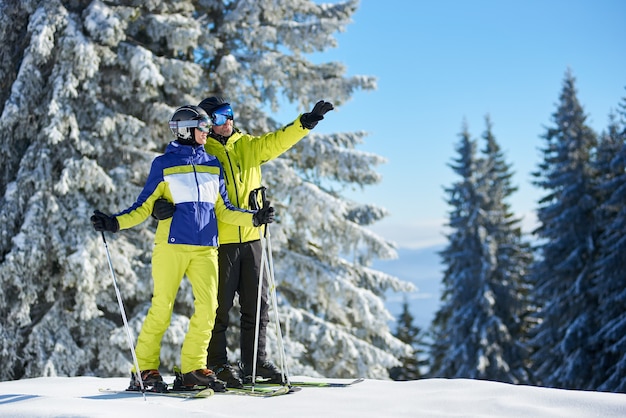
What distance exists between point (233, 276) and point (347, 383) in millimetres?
1392

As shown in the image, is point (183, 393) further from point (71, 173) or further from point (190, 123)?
point (71, 173)

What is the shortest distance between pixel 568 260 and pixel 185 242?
2301cm

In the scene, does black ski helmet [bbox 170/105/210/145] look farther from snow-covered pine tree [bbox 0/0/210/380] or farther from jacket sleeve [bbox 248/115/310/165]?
snow-covered pine tree [bbox 0/0/210/380]

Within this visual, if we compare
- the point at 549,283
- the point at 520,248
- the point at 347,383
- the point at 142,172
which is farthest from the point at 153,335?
the point at 520,248

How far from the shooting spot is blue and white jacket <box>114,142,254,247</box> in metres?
5.06

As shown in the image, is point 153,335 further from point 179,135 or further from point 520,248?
point 520,248

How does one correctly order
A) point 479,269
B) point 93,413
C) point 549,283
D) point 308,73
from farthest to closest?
1. point 479,269
2. point 549,283
3. point 308,73
4. point 93,413

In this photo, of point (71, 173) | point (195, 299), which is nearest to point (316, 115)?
point (195, 299)

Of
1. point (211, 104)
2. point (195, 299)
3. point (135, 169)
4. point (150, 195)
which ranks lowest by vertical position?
point (195, 299)

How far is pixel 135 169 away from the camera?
38.7ft

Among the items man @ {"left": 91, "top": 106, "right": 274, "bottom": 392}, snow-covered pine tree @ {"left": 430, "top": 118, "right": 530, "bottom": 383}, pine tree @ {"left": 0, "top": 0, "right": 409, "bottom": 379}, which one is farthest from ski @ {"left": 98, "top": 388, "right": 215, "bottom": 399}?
snow-covered pine tree @ {"left": 430, "top": 118, "right": 530, "bottom": 383}

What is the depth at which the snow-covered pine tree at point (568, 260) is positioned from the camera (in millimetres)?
23578

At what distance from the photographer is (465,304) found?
30.7m

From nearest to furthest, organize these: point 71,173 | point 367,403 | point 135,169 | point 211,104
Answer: point 367,403
point 211,104
point 71,173
point 135,169
